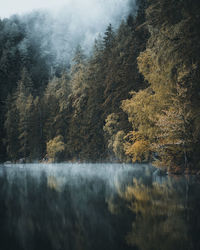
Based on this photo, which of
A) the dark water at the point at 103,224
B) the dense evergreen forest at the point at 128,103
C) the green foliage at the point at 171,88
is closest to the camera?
the dark water at the point at 103,224

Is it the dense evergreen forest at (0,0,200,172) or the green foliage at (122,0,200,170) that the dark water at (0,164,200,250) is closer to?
the green foliage at (122,0,200,170)

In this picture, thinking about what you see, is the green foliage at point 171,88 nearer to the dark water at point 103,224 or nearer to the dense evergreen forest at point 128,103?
the dense evergreen forest at point 128,103

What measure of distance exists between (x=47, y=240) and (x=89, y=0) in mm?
146621

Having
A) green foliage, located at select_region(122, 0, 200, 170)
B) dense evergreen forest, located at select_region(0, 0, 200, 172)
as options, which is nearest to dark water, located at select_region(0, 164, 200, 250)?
green foliage, located at select_region(122, 0, 200, 170)

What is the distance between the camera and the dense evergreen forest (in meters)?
13.7

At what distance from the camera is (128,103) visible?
2583 cm

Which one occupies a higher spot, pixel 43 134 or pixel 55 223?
pixel 43 134

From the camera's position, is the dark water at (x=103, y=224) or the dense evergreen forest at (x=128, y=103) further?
the dense evergreen forest at (x=128, y=103)

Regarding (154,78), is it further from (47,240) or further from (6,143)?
(6,143)

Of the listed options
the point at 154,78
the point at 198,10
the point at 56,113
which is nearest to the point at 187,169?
the point at 154,78

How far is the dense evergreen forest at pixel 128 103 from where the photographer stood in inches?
541

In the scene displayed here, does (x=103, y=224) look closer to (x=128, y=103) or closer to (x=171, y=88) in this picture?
(x=171, y=88)

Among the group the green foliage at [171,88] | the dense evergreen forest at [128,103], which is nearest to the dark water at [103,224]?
the green foliage at [171,88]

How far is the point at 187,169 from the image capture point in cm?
2078
